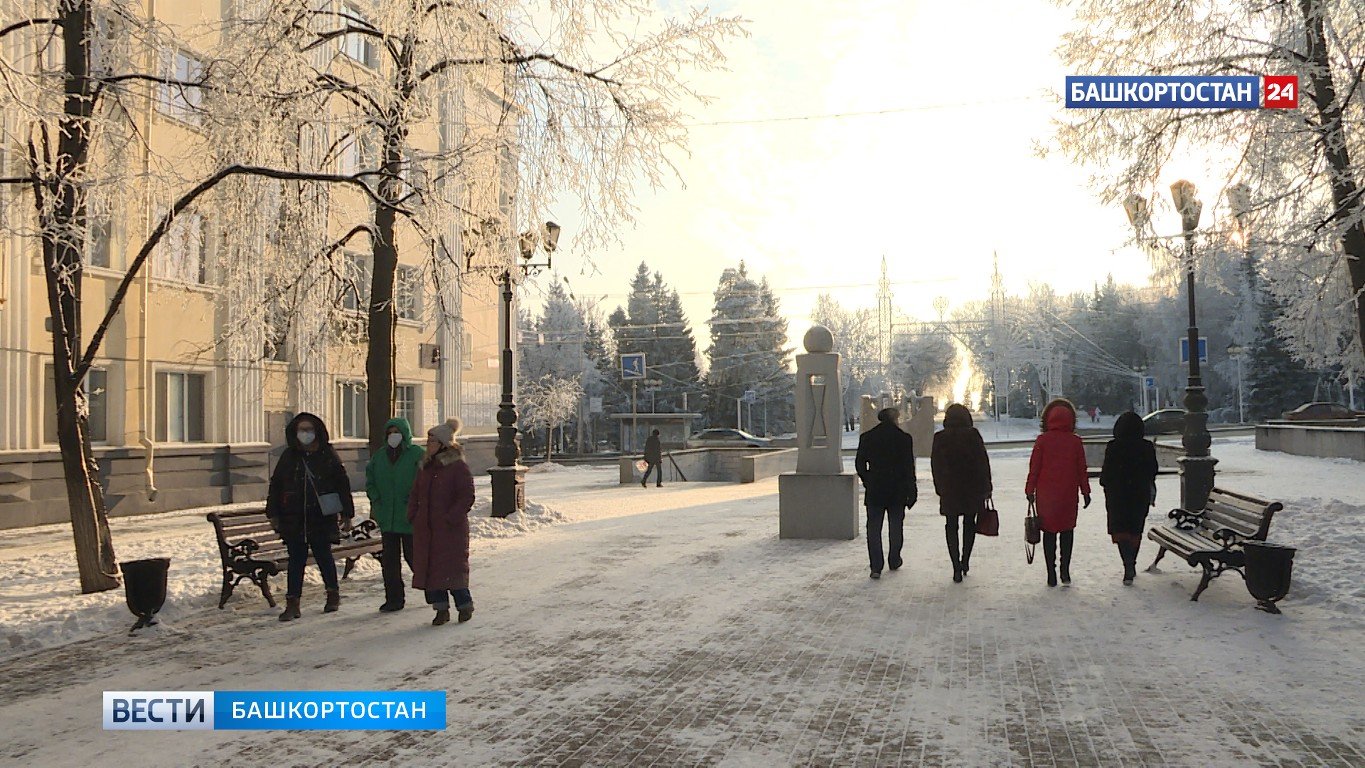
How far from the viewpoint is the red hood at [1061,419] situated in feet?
28.9

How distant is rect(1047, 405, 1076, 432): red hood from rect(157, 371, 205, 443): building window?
17555 mm

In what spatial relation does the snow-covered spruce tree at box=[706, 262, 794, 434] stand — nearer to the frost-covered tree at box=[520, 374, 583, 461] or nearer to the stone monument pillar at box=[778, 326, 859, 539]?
the frost-covered tree at box=[520, 374, 583, 461]

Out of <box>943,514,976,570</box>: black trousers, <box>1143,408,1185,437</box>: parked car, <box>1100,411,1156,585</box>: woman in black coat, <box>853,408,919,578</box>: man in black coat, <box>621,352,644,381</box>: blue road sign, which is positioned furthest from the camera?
<box>1143,408,1185,437</box>: parked car

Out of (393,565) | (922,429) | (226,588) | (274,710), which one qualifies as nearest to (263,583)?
(226,588)

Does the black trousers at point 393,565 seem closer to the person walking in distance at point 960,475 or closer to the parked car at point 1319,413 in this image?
the person walking in distance at point 960,475

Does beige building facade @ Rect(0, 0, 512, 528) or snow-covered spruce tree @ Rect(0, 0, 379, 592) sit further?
beige building facade @ Rect(0, 0, 512, 528)

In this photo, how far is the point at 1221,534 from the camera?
8.42 meters

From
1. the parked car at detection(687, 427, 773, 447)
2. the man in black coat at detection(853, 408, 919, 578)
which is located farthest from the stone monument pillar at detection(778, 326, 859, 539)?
the parked car at detection(687, 427, 773, 447)

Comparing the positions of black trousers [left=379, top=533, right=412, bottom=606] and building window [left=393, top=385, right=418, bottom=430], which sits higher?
building window [left=393, top=385, right=418, bottom=430]

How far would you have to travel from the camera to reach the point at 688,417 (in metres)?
50.8

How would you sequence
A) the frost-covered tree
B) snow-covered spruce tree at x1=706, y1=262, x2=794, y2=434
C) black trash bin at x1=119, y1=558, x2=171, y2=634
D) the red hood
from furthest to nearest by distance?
snow-covered spruce tree at x1=706, y1=262, x2=794, y2=434, the frost-covered tree, the red hood, black trash bin at x1=119, y1=558, x2=171, y2=634

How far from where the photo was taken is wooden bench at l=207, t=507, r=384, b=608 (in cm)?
848

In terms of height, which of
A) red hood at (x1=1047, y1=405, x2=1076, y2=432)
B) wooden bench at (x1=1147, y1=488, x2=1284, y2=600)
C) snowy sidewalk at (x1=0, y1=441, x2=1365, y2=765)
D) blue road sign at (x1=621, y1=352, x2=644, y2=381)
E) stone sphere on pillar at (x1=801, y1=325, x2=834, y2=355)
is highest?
blue road sign at (x1=621, y1=352, x2=644, y2=381)

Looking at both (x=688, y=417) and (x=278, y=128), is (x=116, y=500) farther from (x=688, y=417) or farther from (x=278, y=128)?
(x=688, y=417)
